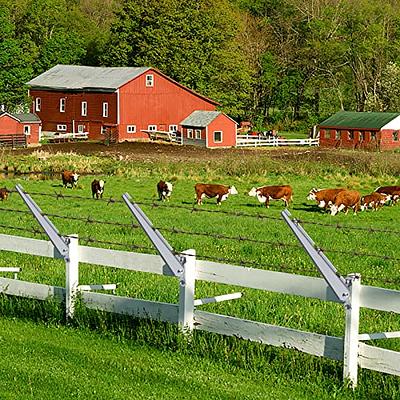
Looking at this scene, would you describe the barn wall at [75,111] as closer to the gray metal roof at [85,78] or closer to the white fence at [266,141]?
the gray metal roof at [85,78]

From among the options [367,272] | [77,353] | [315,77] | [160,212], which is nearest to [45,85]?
[315,77]

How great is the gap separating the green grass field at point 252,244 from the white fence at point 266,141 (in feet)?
77.9

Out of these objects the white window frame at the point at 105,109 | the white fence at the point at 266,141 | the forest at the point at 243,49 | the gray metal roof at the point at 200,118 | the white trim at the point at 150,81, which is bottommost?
the white fence at the point at 266,141

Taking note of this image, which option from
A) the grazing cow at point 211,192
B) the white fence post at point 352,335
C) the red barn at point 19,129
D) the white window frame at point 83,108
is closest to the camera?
the white fence post at point 352,335

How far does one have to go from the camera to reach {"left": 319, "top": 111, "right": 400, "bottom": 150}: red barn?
68.7 meters

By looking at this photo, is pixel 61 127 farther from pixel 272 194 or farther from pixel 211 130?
pixel 272 194

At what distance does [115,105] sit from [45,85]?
27.7 feet

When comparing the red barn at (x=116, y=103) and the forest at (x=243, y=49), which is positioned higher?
the forest at (x=243, y=49)

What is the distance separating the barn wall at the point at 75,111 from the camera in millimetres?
70812

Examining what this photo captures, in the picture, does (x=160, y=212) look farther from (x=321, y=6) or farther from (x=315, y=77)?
(x=321, y=6)

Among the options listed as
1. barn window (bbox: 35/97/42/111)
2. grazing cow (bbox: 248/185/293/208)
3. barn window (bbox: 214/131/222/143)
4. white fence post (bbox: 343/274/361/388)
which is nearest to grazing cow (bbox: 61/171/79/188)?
grazing cow (bbox: 248/185/293/208)

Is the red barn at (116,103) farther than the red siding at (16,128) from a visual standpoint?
Yes

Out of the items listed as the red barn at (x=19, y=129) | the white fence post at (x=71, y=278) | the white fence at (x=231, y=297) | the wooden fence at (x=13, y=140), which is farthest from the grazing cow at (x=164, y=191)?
the red barn at (x=19, y=129)

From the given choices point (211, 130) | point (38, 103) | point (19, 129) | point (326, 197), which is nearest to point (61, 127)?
point (38, 103)
